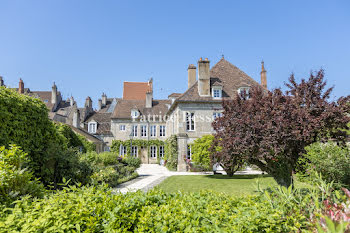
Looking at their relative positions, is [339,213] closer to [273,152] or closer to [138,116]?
[273,152]

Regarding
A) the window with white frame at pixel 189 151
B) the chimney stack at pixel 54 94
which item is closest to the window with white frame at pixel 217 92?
the window with white frame at pixel 189 151

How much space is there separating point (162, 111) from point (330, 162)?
31527 mm

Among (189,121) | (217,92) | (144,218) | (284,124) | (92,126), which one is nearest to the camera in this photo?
(144,218)

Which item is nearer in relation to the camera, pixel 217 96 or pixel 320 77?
pixel 320 77

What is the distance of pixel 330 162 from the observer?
7.47 meters

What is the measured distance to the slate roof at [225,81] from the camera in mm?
23266

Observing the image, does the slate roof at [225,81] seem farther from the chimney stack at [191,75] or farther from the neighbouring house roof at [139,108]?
the neighbouring house roof at [139,108]

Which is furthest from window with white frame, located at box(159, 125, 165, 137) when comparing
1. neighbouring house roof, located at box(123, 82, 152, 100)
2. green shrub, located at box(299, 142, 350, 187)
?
green shrub, located at box(299, 142, 350, 187)

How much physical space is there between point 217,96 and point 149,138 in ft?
53.9

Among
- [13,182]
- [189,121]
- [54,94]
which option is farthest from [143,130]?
[13,182]

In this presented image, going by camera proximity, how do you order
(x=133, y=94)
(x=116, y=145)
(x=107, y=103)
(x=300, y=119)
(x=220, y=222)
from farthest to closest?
(x=107, y=103)
(x=133, y=94)
(x=116, y=145)
(x=300, y=119)
(x=220, y=222)

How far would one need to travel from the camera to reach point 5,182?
4133mm

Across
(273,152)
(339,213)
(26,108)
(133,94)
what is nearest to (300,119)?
(273,152)

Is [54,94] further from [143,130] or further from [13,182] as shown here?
[13,182]
